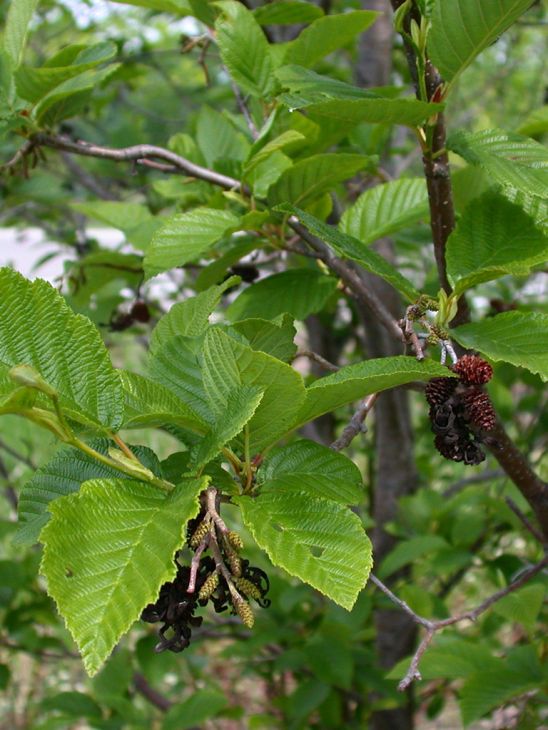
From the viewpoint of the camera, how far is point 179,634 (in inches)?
30.5

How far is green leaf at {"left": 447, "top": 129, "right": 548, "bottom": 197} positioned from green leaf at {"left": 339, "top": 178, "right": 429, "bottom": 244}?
0.22m

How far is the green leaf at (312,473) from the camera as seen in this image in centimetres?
86

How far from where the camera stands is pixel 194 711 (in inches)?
74.8

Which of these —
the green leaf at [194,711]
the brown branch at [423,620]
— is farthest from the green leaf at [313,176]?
the green leaf at [194,711]

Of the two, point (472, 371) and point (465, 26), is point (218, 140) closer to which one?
point (465, 26)

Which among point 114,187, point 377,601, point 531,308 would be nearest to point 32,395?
point 377,601

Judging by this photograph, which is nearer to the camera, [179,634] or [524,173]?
[179,634]

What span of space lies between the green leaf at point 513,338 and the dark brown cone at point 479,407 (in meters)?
0.04

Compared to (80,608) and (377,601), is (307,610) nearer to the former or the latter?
(377,601)

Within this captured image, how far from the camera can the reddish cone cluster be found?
86 centimetres

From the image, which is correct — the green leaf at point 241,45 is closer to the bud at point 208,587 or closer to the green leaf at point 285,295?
the green leaf at point 285,295

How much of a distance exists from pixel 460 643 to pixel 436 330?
0.82m

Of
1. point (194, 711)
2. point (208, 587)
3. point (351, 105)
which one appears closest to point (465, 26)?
point (351, 105)

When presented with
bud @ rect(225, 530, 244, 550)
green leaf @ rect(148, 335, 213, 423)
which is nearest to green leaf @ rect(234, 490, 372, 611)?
bud @ rect(225, 530, 244, 550)
